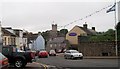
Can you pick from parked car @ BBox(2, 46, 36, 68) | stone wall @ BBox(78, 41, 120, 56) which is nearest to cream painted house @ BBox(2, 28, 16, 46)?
stone wall @ BBox(78, 41, 120, 56)

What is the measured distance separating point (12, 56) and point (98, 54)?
32786mm

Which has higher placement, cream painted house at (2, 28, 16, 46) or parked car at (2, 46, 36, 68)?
cream painted house at (2, 28, 16, 46)

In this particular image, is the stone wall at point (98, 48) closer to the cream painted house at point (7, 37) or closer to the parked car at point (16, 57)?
the cream painted house at point (7, 37)

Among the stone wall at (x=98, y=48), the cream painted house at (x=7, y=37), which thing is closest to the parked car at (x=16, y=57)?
the stone wall at (x=98, y=48)

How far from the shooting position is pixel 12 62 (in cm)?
2472

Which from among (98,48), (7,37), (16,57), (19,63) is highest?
(7,37)

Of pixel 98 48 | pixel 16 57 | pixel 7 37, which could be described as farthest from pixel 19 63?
pixel 7 37

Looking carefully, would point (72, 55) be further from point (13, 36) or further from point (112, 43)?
point (13, 36)

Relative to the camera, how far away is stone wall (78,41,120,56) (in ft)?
178

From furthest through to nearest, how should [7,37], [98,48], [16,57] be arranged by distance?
1. [7,37]
2. [98,48]
3. [16,57]

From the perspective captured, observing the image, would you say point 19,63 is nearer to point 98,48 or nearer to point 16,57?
point 16,57

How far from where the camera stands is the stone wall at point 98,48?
54.2 meters

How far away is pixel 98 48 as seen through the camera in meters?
55.8

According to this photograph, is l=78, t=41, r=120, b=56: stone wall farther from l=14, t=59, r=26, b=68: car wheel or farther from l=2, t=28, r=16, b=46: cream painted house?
l=14, t=59, r=26, b=68: car wheel
